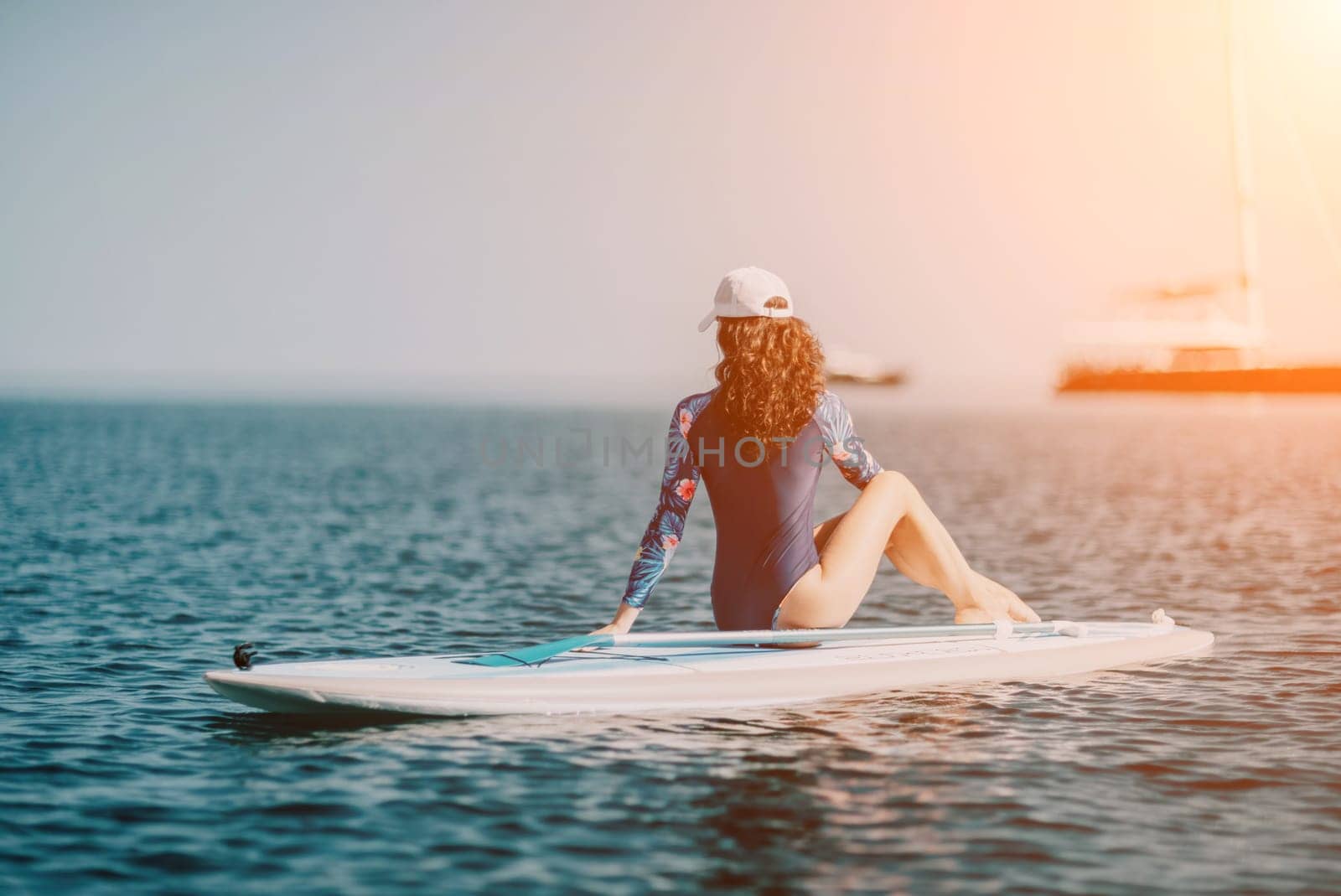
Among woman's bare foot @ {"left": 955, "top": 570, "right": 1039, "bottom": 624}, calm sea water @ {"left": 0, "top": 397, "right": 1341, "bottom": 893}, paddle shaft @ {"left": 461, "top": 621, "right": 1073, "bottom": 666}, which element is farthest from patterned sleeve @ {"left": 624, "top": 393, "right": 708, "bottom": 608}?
woman's bare foot @ {"left": 955, "top": 570, "right": 1039, "bottom": 624}

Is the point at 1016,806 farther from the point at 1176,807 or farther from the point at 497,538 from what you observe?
the point at 497,538

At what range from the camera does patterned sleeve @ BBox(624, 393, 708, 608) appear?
7.73 metres

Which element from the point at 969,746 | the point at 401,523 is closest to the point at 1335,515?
the point at 401,523

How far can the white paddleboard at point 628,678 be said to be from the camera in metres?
8.03

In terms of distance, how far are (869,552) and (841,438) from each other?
0.74 m

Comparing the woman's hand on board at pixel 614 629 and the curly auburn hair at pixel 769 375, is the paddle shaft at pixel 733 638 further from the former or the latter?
the curly auburn hair at pixel 769 375

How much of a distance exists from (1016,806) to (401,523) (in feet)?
66.0

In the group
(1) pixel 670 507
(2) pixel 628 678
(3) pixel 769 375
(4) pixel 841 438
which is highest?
(3) pixel 769 375

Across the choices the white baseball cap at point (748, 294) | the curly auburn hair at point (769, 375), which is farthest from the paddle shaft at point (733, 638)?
the white baseball cap at point (748, 294)

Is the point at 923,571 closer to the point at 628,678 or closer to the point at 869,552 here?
the point at 869,552

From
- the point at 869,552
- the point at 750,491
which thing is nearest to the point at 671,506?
the point at 750,491

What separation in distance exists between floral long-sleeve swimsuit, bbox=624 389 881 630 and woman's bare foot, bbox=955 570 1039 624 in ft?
3.90

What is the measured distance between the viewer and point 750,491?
25.2ft

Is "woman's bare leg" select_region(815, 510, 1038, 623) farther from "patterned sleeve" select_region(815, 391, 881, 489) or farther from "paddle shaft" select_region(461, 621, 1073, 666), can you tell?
"patterned sleeve" select_region(815, 391, 881, 489)
